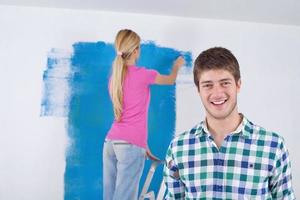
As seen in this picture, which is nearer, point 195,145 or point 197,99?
point 195,145

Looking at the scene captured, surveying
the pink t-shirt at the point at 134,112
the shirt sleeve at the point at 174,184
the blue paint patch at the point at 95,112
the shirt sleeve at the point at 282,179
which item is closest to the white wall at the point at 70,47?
the blue paint patch at the point at 95,112

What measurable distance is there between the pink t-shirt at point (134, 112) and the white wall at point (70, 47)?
0.53ft

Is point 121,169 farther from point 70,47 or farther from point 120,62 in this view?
point 70,47

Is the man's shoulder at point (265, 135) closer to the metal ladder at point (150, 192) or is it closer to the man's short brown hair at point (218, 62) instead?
the man's short brown hair at point (218, 62)

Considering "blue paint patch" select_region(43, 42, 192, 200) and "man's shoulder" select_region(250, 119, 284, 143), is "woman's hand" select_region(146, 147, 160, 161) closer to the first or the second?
"blue paint patch" select_region(43, 42, 192, 200)

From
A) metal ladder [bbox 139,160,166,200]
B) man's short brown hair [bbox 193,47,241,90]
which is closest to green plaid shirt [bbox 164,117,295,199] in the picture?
man's short brown hair [bbox 193,47,241,90]

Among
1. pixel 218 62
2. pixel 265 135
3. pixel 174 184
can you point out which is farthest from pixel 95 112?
pixel 265 135

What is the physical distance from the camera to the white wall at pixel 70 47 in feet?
4.63

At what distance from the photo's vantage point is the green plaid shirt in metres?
0.99

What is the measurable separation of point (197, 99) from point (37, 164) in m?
0.79

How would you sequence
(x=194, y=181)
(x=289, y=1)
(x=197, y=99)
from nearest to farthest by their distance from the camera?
(x=194, y=181)
(x=289, y=1)
(x=197, y=99)

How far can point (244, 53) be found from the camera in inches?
61.9

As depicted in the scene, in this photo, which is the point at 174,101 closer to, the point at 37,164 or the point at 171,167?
the point at 171,167

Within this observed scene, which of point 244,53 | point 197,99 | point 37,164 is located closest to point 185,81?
point 197,99
